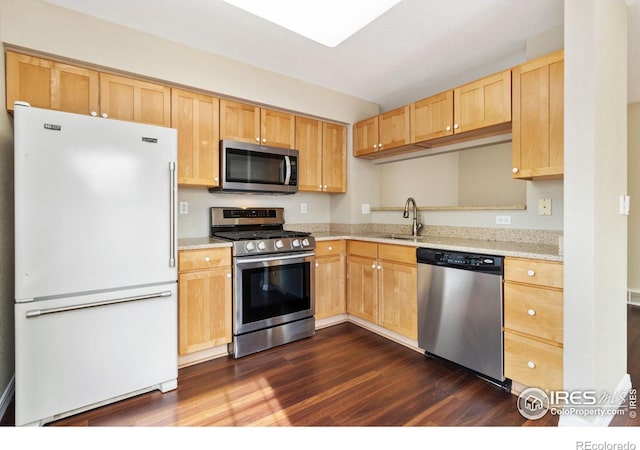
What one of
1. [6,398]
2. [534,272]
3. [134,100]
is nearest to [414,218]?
[534,272]

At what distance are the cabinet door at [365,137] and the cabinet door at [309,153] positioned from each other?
435 millimetres

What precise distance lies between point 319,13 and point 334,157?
1.99 m

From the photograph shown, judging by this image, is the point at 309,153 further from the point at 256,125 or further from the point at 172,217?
the point at 172,217

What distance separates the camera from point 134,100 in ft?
7.84

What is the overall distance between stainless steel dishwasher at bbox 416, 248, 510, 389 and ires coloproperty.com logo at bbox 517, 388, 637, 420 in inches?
6.9

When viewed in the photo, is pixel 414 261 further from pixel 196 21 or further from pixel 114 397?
pixel 196 21

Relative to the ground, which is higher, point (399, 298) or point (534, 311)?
point (534, 311)

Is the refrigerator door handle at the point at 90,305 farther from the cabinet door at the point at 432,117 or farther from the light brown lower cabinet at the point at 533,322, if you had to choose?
the cabinet door at the point at 432,117

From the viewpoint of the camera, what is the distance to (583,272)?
1595 mm

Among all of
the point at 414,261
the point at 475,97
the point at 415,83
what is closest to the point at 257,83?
the point at 415,83

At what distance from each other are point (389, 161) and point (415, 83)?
0.88 meters

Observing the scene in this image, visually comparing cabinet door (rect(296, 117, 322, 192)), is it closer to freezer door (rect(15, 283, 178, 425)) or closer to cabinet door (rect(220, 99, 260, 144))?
cabinet door (rect(220, 99, 260, 144))

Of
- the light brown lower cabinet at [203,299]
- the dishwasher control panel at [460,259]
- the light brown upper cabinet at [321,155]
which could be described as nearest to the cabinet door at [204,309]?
the light brown lower cabinet at [203,299]

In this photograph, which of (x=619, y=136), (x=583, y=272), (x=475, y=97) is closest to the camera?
(x=583, y=272)
